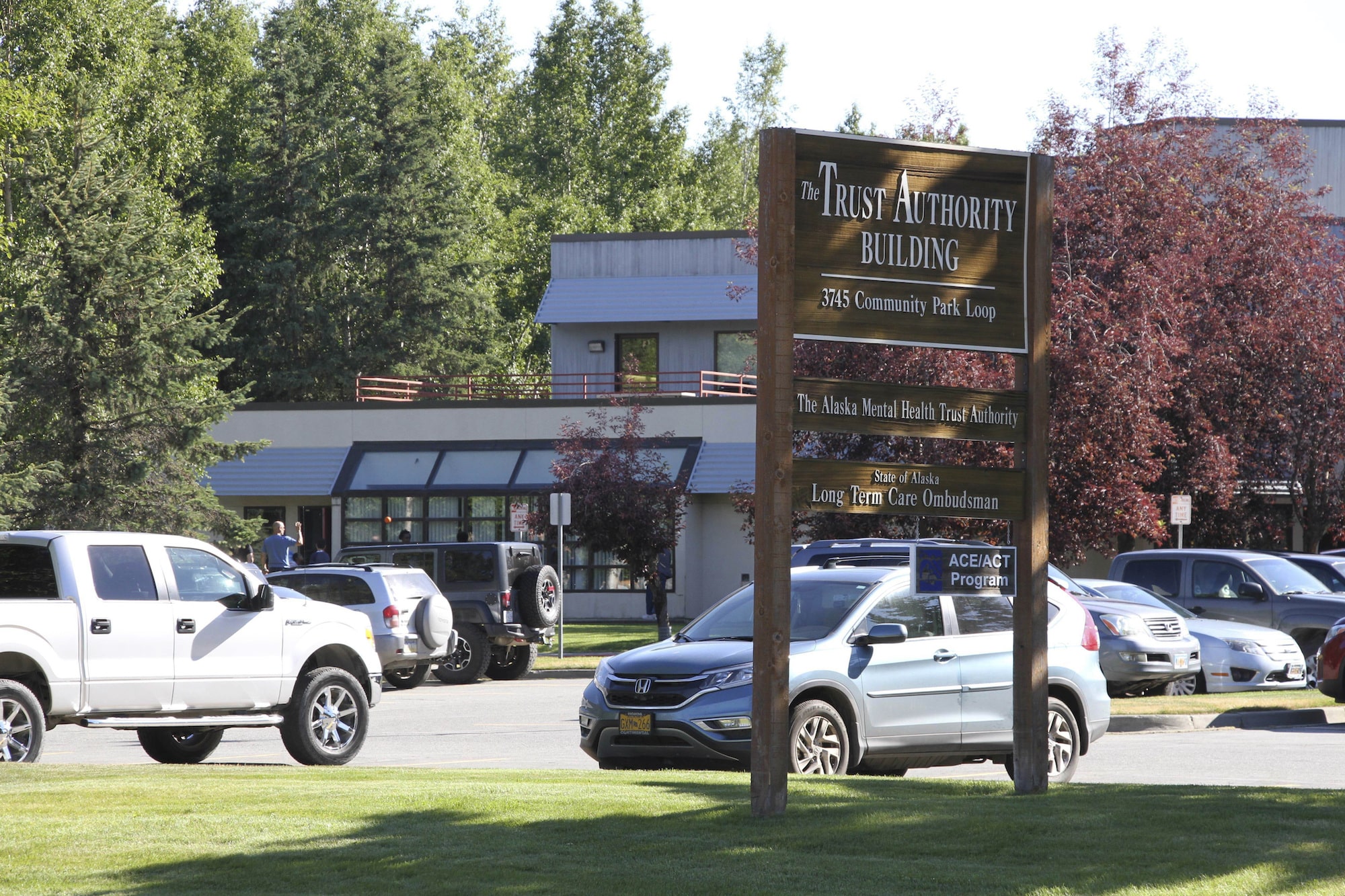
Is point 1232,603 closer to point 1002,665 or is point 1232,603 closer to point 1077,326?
point 1077,326

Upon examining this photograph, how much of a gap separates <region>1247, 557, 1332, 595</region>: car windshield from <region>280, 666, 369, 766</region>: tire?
14091mm

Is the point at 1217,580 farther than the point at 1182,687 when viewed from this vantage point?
Yes

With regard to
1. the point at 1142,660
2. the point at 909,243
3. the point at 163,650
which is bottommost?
the point at 1142,660

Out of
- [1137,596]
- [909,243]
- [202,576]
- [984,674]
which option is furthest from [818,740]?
[1137,596]

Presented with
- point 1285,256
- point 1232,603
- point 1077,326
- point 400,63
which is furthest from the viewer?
point 400,63

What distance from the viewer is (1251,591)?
2312 cm

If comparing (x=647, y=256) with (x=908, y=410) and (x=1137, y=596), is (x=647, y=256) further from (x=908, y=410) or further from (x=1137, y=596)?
(x=908, y=410)

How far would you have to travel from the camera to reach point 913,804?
8812 mm

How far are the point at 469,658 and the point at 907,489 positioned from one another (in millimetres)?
16876

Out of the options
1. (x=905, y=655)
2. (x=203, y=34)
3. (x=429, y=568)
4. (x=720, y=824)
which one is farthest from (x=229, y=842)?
(x=203, y=34)

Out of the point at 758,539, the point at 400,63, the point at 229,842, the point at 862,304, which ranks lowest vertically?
the point at 229,842

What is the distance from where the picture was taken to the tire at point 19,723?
12188mm

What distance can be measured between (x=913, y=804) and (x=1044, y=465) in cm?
197

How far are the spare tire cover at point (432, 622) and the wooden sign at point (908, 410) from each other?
1263cm
